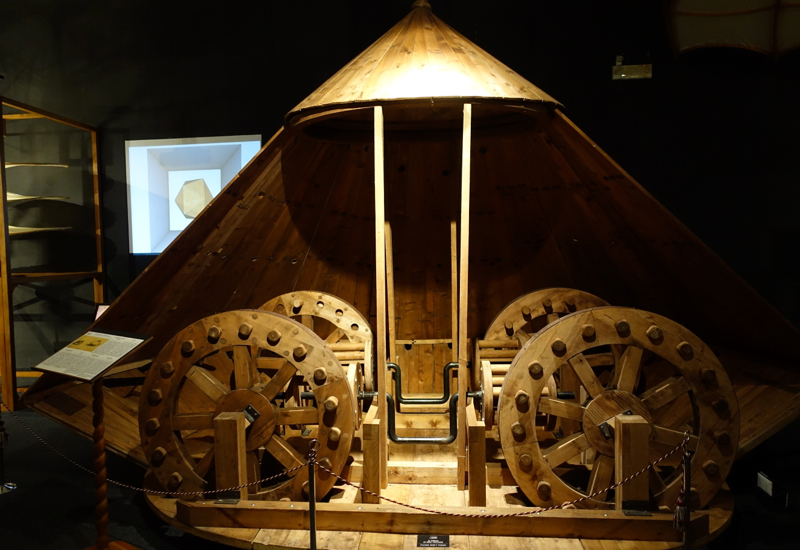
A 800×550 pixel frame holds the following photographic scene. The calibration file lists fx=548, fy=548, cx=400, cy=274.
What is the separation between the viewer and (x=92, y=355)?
93.4 inches

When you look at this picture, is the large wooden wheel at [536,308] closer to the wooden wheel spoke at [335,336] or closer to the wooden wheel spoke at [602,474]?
the wooden wheel spoke at [335,336]

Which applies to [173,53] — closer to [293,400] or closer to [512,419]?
[293,400]

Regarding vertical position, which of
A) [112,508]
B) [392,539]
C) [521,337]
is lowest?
[112,508]

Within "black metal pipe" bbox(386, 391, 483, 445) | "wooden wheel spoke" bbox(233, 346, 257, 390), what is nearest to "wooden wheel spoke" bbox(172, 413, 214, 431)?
"wooden wheel spoke" bbox(233, 346, 257, 390)

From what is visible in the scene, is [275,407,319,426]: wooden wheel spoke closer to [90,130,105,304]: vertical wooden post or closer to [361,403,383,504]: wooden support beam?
[361,403,383,504]: wooden support beam

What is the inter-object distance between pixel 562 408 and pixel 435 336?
1984 mm

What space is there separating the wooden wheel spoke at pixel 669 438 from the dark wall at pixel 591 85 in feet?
7.65

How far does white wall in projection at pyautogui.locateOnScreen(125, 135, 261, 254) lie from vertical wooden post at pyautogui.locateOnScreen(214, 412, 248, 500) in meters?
2.65

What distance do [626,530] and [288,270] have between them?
111 inches

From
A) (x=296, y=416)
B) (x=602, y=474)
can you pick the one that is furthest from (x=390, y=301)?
(x=602, y=474)

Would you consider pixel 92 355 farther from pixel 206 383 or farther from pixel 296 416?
pixel 296 416

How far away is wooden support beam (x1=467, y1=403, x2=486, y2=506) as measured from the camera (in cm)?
255

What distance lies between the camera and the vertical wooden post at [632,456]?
241 centimetres

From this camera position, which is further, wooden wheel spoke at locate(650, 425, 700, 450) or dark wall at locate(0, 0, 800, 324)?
dark wall at locate(0, 0, 800, 324)
